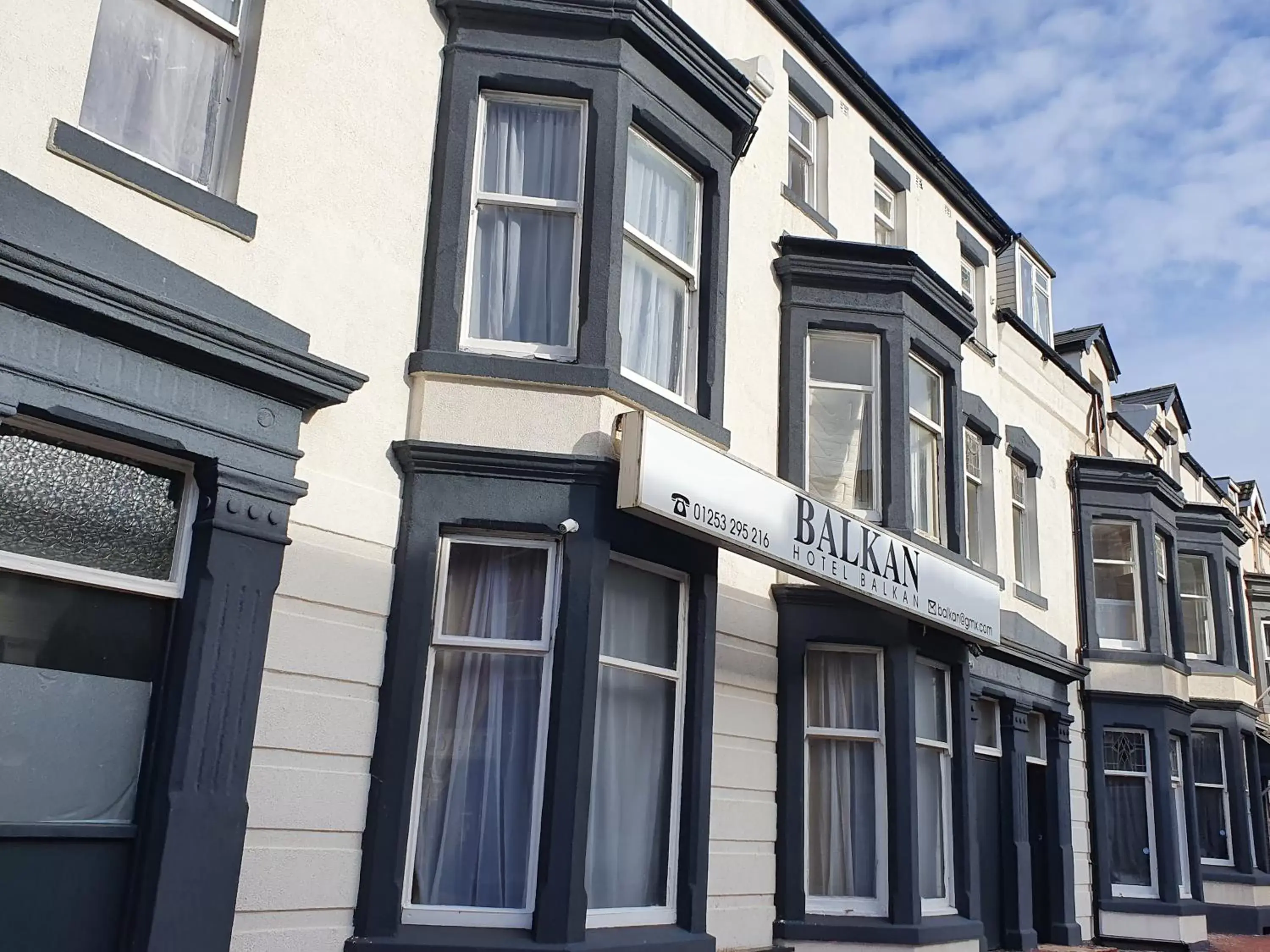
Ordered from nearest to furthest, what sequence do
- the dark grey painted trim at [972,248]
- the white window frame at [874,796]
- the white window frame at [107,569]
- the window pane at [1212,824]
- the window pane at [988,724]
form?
the white window frame at [107,569] < the white window frame at [874,796] < the window pane at [988,724] < the dark grey painted trim at [972,248] < the window pane at [1212,824]

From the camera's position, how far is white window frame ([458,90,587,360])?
25.9 feet

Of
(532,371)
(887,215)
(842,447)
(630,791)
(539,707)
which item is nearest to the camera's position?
(539,707)

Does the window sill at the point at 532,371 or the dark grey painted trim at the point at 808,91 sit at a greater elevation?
the dark grey painted trim at the point at 808,91

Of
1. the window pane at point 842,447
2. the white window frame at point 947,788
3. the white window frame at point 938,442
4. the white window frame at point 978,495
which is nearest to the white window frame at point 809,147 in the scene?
the white window frame at point 938,442

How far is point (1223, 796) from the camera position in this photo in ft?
65.6

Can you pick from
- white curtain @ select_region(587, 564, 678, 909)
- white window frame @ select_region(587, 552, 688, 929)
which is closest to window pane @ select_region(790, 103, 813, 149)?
white window frame @ select_region(587, 552, 688, 929)

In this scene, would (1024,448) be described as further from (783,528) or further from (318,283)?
(318,283)

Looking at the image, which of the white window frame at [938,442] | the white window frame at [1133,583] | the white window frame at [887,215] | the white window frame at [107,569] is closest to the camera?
the white window frame at [107,569]

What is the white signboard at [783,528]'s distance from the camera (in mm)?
7504

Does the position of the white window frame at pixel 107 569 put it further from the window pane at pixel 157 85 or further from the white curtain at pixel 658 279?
the white curtain at pixel 658 279

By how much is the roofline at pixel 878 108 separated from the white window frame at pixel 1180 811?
7.90 metres

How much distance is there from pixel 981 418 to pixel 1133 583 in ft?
16.6

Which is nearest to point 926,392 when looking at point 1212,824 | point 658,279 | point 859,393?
point 859,393

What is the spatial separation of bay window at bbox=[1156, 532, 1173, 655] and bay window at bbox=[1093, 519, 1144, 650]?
0.36 meters
